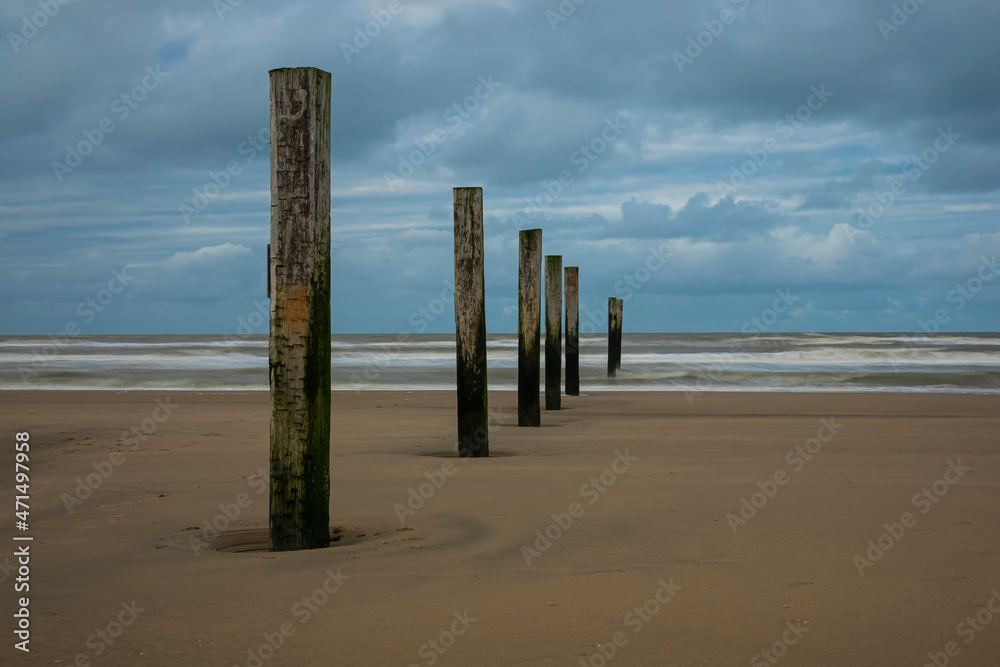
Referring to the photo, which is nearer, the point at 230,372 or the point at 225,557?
the point at 225,557

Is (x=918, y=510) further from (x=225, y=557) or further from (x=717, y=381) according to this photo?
(x=717, y=381)

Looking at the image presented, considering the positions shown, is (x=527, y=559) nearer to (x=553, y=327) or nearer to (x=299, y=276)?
(x=299, y=276)

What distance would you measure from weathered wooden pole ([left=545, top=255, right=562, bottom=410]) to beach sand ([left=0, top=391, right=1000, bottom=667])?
536 cm

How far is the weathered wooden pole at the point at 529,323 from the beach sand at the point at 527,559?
2.49m

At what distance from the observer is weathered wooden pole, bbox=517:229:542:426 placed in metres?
11.6

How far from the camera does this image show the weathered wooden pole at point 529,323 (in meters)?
11.6

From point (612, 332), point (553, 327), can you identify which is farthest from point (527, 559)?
point (612, 332)

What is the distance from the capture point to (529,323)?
38.8 feet

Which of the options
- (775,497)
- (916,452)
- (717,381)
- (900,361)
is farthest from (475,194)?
(900,361)

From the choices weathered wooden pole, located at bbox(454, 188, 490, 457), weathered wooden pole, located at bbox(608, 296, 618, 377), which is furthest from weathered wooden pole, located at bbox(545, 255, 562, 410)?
weathered wooden pole, located at bbox(608, 296, 618, 377)

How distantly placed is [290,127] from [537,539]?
8.46 ft

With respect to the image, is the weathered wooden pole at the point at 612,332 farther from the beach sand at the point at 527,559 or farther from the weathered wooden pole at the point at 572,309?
the beach sand at the point at 527,559

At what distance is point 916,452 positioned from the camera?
8727 millimetres

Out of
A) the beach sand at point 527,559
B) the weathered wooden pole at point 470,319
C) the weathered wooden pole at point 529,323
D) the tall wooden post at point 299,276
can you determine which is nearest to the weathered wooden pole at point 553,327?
the weathered wooden pole at point 529,323
